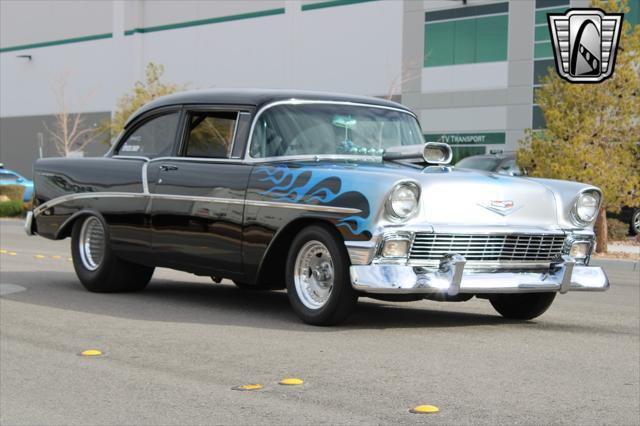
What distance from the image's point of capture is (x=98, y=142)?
2315 inches

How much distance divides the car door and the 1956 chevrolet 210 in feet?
0.04

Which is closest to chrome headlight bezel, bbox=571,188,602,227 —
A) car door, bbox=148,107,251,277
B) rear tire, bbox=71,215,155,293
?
car door, bbox=148,107,251,277

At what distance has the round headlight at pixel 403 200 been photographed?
25.1 feet

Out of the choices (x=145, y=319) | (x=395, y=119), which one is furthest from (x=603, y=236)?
(x=145, y=319)

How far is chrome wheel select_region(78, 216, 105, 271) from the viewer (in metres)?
10.3

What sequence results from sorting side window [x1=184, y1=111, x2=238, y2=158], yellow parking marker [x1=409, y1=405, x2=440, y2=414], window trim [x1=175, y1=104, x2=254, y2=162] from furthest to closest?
side window [x1=184, y1=111, x2=238, y2=158] → window trim [x1=175, y1=104, x2=254, y2=162] → yellow parking marker [x1=409, y1=405, x2=440, y2=414]

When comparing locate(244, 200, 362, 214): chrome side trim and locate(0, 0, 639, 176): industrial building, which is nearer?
locate(244, 200, 362, 214): chrome side trim

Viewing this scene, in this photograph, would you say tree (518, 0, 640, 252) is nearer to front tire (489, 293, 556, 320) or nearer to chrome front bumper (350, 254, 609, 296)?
front tire (489, 293, 556, 320)

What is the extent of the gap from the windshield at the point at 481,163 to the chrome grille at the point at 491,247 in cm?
1526

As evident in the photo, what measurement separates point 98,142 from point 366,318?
51695 millimetres

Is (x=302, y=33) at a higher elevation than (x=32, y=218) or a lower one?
higher

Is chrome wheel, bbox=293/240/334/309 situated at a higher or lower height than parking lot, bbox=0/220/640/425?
higher

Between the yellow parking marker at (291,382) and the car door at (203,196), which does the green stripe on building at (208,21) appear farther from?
the yellow parking marker at (291,382)

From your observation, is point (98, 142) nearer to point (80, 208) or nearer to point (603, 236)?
point (603, 236)
